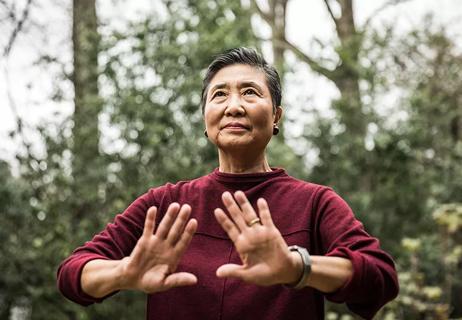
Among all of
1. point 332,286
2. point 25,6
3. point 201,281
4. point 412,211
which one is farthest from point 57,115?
point 332,286

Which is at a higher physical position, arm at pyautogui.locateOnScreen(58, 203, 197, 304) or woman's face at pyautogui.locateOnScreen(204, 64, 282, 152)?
woman's face at pyautogui.locateOnScreen(204, 64, 282, 152)

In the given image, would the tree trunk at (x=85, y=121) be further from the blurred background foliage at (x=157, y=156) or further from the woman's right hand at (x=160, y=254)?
the woman's right hand at (x=160, y=254)

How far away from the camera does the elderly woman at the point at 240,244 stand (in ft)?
5.29

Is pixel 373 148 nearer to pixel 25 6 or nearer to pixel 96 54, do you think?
pixel 96 54

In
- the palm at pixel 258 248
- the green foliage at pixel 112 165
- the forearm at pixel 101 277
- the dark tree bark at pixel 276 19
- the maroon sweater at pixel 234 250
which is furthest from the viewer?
the dark tree bark at pixel 276 19

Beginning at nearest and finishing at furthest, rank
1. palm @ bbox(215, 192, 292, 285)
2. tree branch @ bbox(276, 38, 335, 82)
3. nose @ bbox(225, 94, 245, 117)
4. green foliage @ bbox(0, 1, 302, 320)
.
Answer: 1. palm @ bbox(215, 192, 292, 285)
2. nose @ bbox(225, 94, 245, 117)
3. green foliage @ bbox(0, 1, 302, 320)
4. tree branch @ bbox(276, 38, 335, 82)

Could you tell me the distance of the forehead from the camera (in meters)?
2.16

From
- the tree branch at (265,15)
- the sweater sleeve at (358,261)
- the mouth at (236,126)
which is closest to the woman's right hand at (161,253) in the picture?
the sweater sleeve at (358,261)

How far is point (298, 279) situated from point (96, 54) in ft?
17.1

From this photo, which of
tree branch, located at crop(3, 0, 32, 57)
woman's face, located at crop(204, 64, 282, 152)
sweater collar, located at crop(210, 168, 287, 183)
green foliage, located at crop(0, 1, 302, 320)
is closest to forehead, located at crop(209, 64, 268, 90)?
woman's face, located at crop(204, 64, 282, 152)

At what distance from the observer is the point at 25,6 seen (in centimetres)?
646

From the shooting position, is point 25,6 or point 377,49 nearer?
point 25,6

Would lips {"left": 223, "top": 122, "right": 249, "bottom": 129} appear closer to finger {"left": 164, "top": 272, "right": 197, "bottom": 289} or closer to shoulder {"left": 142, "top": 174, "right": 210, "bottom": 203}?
shoulder {"left": 142, "top": 174, "right": 210, "bottom": 203}

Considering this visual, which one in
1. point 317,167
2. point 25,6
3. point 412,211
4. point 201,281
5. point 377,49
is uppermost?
point 25,6
